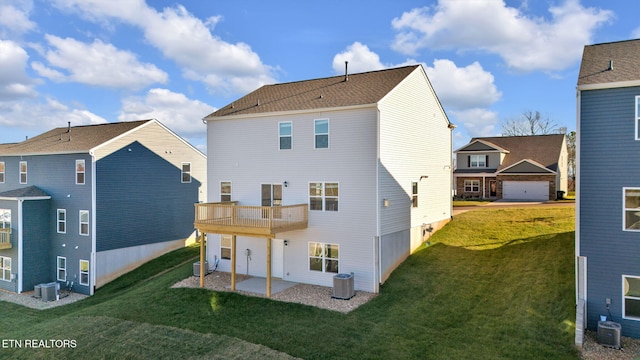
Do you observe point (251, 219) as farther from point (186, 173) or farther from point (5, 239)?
point (5, 239)

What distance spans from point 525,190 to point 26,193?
116 ft

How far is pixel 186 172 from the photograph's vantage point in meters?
27.5

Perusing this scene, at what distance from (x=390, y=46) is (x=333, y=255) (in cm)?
1083

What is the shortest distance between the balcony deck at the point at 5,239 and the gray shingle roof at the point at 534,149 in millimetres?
35851

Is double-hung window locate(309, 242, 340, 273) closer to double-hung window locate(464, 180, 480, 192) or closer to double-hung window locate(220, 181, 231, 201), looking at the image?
double-hung window locate(220, 181, 231, 201)

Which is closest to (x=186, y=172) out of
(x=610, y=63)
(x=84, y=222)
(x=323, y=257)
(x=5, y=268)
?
(x=84, y=222)

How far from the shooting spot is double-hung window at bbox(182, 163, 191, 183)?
2723 centimetres

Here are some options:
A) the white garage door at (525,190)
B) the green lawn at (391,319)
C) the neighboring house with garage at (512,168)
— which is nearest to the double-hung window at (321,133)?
the green lawn at (391,319)

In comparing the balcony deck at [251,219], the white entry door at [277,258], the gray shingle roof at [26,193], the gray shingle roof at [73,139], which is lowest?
the white entry door at [277,258]

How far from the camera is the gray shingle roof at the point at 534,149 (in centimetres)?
3532

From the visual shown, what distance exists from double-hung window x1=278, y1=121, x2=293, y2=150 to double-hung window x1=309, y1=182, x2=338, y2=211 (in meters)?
2.04

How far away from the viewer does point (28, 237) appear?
77.6 feet

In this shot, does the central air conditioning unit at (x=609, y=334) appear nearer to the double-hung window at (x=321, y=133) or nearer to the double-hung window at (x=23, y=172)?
the double-hung window at (x=321, y=133)

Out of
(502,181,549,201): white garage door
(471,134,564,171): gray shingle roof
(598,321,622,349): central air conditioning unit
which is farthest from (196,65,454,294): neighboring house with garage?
(471,134,564,171): gray shingle roof
